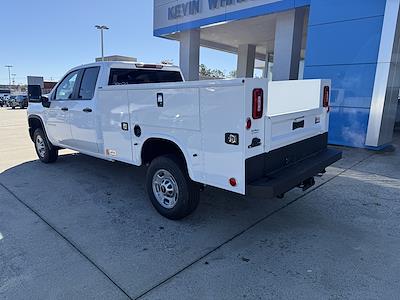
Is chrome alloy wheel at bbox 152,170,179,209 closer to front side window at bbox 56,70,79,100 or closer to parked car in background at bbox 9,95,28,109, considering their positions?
front side window at bbox 56,70,79,100

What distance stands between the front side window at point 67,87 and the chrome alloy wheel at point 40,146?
135 cm

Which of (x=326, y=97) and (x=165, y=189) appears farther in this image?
(x=326, y=97)

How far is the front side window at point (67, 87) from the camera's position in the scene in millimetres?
5646

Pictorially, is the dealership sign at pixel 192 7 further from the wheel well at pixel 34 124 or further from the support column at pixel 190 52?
the wheel well at pixel 34 124

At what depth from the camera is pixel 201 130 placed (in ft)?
10.9

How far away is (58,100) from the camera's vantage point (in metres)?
5.98

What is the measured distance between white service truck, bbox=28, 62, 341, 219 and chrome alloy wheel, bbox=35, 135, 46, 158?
1816 mm

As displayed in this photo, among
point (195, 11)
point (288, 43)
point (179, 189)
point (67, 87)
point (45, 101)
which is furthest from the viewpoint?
point (195, 11)

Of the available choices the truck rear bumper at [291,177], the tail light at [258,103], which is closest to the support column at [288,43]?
the truck rear bumper at [291,177]

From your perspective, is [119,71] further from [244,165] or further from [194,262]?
[194,262]

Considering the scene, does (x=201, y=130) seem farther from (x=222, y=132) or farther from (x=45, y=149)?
(x=45, y=149)

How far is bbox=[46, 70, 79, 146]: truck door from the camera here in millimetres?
5699

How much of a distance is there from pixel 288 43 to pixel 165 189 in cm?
928

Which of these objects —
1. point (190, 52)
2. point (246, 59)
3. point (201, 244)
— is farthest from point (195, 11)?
point (201, 244)
